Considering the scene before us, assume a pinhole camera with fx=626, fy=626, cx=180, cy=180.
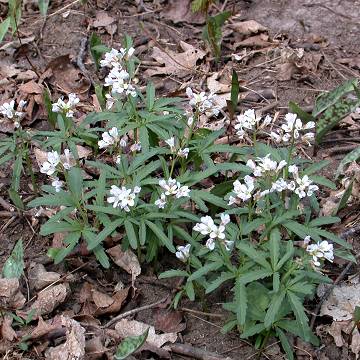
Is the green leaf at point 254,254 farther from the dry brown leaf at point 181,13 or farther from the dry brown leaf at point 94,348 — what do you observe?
the dry brown leaf at point 181,13

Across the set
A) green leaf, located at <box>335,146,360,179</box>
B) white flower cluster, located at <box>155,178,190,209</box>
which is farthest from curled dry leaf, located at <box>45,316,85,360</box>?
green leaf, located at <box>335,146,360,179</box>

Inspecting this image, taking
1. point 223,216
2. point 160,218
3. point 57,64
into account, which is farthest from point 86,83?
point 223,216

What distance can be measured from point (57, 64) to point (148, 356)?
2.46 meters

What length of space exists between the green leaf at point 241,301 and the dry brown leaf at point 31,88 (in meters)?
2.30

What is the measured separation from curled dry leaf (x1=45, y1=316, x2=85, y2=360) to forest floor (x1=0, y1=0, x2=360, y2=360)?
56mm

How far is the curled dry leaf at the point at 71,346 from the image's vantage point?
2.75 metres

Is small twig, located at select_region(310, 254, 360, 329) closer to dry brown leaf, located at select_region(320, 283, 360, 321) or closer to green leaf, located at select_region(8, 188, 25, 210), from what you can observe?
dry brown leaf, located at select_region(320, 283, 360, 321)

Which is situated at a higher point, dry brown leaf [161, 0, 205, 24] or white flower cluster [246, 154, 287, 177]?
white flower cluster [246, 154, 287, 177]

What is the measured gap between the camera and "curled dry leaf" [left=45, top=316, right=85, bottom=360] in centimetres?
275

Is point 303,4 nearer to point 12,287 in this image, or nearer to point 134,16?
point 134,16

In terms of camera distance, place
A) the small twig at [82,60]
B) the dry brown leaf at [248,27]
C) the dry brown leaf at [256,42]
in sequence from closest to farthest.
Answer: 1. the small twig at [82,60]
2. the dry brown leaf at [256,42]
3. the dry brown leaf at [248,27]

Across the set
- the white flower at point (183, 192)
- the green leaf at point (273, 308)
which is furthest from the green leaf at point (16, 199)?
the green leaf at point (273, 308)

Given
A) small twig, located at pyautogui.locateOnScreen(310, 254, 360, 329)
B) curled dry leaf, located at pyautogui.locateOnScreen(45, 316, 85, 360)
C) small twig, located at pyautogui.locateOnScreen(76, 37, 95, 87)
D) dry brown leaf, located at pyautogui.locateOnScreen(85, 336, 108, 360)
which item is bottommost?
dry brown leaf, located at pyautogui.locateOnScreen(85, 336, 108, 360)

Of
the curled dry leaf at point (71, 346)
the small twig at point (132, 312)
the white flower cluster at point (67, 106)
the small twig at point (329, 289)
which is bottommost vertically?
the small twig at point (132, 312)
